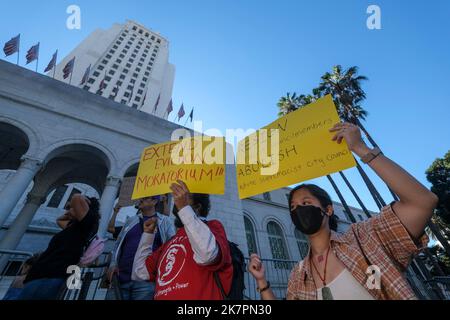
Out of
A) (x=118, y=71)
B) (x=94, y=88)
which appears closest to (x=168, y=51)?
(x=118, y=71)

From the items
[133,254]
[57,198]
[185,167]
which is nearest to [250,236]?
[133,254]

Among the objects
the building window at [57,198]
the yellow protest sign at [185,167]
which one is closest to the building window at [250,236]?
the yellow protest sign at [185,167]

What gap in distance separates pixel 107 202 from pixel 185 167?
20.5 feet

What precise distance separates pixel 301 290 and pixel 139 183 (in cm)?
225

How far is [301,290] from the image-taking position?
1738mm

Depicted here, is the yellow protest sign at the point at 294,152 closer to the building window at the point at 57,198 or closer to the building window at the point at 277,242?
the building window at the point at 277,242

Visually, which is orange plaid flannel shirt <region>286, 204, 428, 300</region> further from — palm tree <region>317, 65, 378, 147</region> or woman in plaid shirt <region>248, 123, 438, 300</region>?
palm tree <region>317, 65, 378, 147</region>

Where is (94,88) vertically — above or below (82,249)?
above

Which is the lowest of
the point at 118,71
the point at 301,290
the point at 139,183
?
the point at 301,290

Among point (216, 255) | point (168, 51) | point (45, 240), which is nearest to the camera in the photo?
point (216, 255)

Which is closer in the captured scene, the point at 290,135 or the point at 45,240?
the point at 290,135

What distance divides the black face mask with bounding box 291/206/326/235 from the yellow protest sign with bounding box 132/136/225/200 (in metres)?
0.86

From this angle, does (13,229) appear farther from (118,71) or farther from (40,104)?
(118,71)

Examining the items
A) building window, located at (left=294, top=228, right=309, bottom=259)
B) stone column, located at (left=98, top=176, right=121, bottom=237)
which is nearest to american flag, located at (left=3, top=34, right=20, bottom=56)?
stone column, located at (left=98, top=176, right=121, bottom=237)
